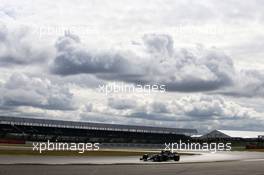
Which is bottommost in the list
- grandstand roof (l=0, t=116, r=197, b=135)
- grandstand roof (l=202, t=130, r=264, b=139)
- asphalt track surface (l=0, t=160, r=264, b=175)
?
asphalt track surface (l=0, t=160, r=264, b=175)

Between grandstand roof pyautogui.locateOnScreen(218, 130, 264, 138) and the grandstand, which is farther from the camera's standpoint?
grandstand roof pyautogui.locateOnScreen(218, 130, 264, 138)

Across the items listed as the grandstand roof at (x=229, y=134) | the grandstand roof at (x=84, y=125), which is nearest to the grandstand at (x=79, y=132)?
the grandstand roof at (x=84, y=125)

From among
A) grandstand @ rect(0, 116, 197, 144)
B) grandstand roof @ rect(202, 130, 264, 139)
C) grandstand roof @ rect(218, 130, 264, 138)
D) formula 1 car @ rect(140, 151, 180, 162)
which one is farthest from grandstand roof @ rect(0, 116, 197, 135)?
formula 1 car @ rect(140, 151, 180, 162)

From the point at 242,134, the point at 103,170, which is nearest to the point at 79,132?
the point at 242,134

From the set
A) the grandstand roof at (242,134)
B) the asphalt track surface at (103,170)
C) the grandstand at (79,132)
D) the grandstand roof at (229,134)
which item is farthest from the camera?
the grandstand roof at (242,134)

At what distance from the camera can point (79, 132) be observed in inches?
5305

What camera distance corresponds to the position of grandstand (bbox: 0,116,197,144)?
A: 397 ft

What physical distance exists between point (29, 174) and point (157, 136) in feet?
412

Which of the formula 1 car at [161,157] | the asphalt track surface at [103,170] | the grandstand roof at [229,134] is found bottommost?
the asphalt track surface at [103,170]

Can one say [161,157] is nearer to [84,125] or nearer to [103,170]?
[103,170]

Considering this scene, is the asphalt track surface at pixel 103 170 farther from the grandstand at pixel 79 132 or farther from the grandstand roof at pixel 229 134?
the grandstand roof at pixel 229 134

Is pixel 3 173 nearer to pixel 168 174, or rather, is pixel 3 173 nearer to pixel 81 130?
pixel 168 174

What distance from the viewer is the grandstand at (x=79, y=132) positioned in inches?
4761

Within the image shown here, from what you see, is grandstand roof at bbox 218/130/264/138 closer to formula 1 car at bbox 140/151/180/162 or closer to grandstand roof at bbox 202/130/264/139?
grandstand roof at bbox 202/130/264/139
